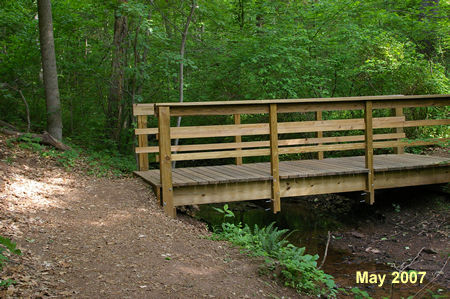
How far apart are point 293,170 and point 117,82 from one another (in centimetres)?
623

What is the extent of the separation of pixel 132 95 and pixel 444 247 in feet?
25.4

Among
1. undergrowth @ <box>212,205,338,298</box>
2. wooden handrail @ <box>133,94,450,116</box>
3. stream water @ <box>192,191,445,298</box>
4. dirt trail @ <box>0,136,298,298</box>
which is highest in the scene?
wooden handrail @ <box>133,94,450,116</box>

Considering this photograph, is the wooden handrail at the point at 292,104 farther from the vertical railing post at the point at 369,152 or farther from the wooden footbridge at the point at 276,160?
the vertical railing post at the point at 369,152

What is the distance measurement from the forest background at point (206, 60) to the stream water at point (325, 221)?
2.78 metres

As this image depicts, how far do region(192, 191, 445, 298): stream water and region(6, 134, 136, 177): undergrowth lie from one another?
2.16 metres

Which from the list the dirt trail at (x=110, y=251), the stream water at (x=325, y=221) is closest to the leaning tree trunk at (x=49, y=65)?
the dirt trail at (x=110, y=251)

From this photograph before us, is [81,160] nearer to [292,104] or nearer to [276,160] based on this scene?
[276,160]

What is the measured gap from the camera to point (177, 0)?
1042 centimetres

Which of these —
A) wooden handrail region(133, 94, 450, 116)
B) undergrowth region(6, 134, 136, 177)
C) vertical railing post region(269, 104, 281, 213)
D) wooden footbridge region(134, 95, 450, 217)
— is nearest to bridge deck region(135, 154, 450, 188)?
wooden footbridge region(134, 95, 450, 217)

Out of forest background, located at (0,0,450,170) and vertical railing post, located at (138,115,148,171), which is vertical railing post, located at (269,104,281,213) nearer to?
vertical railing post, located at (138,115,148,171)

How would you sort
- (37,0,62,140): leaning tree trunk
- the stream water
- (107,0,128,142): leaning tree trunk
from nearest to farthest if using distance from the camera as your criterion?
the stream water, (37,0,62,140): leaning tree trunk, (107,0,128,142): leaning tree trunk

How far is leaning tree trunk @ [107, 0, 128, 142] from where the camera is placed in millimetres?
10664

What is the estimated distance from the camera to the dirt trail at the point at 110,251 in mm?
3174

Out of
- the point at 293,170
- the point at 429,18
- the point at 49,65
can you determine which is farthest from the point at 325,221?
the point at 429,18
